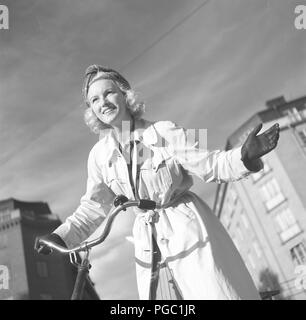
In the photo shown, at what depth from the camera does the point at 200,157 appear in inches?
39.1

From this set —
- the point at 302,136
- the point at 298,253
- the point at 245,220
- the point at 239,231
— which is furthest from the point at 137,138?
the point at 239,231

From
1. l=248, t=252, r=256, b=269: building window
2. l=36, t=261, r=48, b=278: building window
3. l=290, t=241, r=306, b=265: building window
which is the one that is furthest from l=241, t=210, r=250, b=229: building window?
l=36, t=261, r=48, b=278: building window

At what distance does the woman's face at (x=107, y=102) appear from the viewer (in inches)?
47.6

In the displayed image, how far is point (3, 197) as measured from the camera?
180cm

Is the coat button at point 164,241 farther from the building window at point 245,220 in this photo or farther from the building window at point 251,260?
the building window at point 251,260

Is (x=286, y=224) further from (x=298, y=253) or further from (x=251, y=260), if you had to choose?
(x=251, y=260)

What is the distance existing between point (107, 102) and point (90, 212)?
0.38 meters

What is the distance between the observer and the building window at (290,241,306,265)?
9.77 meters

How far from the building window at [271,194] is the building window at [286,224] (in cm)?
33

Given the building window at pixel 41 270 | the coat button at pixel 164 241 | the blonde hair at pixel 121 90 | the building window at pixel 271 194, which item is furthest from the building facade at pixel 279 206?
the coat button at pixel 164 241

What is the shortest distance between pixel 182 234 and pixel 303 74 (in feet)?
5.17

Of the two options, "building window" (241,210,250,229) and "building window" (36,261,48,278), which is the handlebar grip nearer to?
"building window" (36,261,48,278)

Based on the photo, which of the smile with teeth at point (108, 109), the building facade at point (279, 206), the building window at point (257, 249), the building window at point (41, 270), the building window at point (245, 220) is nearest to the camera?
the smile with teeth at point (108, 109)
